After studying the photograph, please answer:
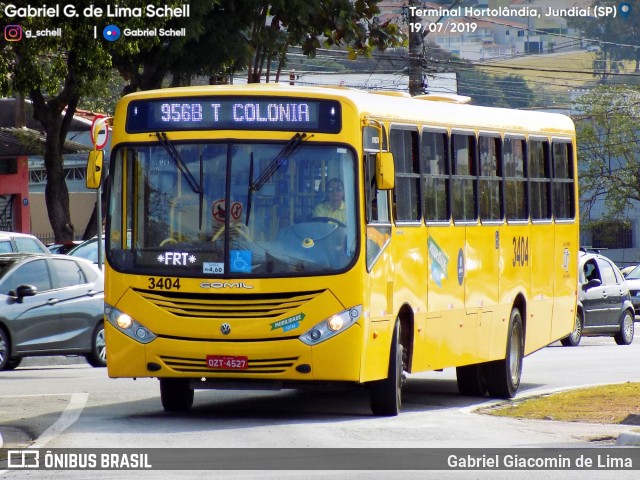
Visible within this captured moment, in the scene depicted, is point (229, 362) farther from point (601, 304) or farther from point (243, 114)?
point (601, 304)

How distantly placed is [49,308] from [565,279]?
6.88 meters

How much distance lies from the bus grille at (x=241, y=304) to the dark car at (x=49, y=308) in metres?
7.41

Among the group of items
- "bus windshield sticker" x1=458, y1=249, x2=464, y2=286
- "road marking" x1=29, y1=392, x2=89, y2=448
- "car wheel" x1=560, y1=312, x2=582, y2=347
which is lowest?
"car wheel" x1=560, y1=312, x2=582, y2=347

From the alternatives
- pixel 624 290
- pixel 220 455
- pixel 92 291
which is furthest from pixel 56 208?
pixel 220 455

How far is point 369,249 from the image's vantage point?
44.4 feet

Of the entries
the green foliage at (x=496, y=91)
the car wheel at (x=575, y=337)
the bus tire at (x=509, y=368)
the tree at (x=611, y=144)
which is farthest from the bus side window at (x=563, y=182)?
the green foliage at (x=496, y=91)

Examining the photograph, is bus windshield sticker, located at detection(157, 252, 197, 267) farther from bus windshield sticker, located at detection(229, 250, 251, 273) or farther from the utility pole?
the utility pole

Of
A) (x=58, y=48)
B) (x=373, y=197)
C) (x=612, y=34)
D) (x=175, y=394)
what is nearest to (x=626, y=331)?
(x=58, y=48)

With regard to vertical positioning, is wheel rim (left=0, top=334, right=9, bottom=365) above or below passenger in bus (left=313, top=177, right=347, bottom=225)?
below

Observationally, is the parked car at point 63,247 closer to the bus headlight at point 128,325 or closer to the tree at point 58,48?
the tree at point 58,48

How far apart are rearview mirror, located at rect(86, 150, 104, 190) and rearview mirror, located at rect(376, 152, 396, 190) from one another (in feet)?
8.25

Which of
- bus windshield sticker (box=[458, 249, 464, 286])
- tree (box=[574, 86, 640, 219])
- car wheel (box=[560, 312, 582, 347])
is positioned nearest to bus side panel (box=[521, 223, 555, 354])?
bus windshield sticker (box=[458, 249, 464, 286])

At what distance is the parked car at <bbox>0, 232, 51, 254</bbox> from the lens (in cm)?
2425

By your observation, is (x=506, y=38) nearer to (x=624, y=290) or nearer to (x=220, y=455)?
(x=624, y=290)
